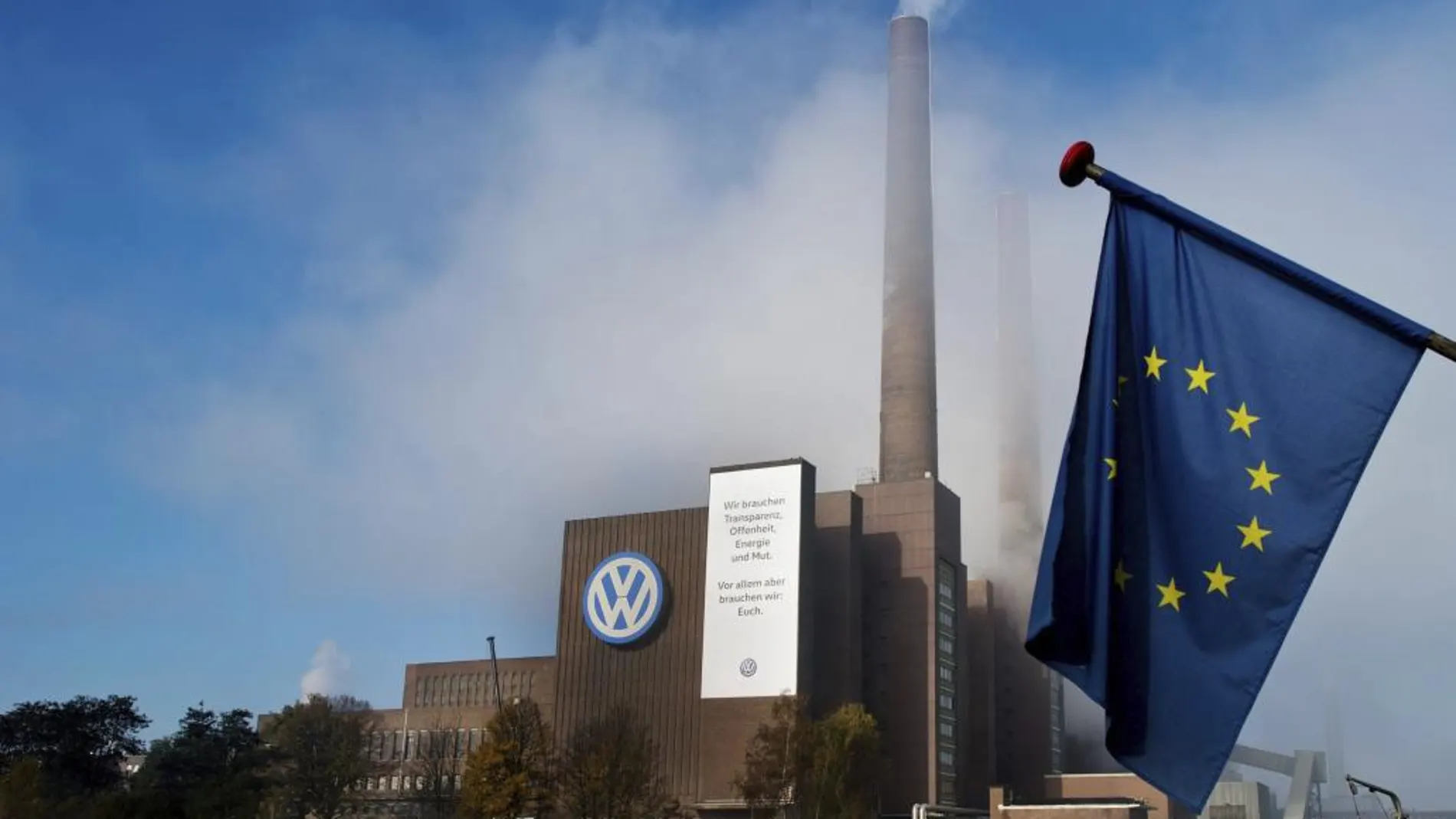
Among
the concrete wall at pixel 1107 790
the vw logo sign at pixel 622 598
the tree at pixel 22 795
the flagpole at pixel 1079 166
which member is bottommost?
the tree at pixel 22 795

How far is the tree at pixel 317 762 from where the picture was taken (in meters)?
110

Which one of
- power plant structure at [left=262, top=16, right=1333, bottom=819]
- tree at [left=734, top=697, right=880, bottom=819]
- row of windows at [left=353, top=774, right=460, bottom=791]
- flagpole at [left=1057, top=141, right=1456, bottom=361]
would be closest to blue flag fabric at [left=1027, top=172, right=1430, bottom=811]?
flagpole at [left=1057, top=141, right=1456, bottom=361]

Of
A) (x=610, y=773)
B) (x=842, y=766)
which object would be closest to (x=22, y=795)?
(x=610, y=773)

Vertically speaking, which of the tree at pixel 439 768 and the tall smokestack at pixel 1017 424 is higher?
the tall smokestack at pixel 1017 424

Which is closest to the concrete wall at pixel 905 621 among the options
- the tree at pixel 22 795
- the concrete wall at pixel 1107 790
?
the concrete wall at pixel 1107 790

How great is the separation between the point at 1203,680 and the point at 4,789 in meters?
68.7

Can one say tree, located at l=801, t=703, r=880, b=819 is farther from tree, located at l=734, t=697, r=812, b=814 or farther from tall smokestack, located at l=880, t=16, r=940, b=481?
tall smokestack, located at l=880, t=16, r=940, b=481

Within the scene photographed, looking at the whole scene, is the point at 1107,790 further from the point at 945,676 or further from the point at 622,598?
the point at 622,598

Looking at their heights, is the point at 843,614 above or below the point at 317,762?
above

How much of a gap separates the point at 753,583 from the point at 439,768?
29563mm

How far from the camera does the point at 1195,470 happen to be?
12.9 meters

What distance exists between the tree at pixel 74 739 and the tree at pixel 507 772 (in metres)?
23.9

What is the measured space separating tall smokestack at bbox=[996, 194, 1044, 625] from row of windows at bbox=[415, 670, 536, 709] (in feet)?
171

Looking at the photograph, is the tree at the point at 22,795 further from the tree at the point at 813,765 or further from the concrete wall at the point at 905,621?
the concrete wall at the point at 905,621
